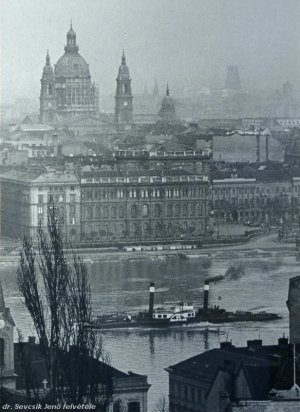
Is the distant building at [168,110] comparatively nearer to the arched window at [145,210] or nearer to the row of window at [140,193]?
the row of window at [140,193]

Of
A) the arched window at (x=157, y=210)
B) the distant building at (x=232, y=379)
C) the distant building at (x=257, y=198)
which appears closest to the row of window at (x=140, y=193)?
the arched window at (x=157, y=210)

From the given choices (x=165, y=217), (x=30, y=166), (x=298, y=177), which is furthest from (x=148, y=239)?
(x=298, y=177)

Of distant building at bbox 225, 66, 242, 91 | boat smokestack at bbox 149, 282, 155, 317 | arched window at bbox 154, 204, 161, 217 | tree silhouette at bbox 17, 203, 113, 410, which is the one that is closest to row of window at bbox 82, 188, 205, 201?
arched window at bbox 154, 204, 161, 217

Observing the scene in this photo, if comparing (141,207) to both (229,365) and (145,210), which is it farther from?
(229,365)

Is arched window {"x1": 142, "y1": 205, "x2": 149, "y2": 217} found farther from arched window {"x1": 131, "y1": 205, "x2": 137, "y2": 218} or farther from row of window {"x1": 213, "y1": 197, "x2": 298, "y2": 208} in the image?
row of window {"x1": 213, "y1": 197, "x2": 298, "y2": 208}

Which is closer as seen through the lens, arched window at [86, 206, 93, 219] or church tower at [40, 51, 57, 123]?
arched window at [86, 206, 93, 219]

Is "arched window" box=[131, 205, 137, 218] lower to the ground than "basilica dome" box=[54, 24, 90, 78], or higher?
lower
